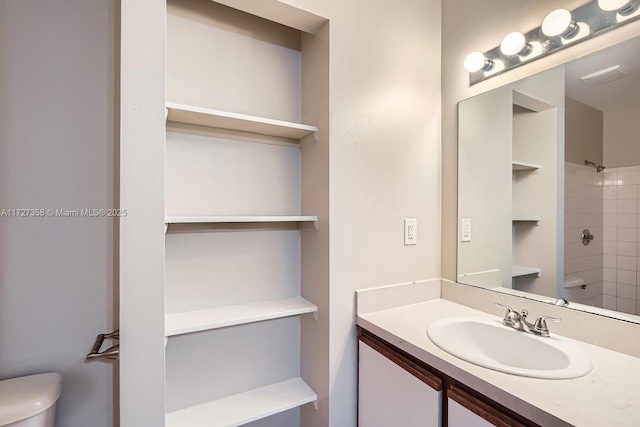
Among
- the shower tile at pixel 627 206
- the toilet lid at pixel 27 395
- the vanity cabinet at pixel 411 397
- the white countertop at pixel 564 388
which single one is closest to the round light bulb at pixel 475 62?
the shower tile at pixel 627 206

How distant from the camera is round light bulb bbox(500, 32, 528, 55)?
1255 mm

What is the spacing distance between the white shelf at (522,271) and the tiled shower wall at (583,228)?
12cm

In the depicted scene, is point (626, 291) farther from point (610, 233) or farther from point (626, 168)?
point (626, 168)

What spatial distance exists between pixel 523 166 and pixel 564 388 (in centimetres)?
91

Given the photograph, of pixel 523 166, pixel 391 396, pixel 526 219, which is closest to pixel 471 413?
pixel 391 396

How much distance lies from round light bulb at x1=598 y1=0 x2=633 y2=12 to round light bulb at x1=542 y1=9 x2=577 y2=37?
0.08m

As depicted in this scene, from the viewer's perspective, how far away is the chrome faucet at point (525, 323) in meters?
1.06

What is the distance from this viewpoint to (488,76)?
4.59 ft

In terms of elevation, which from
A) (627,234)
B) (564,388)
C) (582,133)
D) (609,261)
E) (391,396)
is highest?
(582,133)

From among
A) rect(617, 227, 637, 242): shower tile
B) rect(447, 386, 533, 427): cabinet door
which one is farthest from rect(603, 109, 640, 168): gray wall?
rect(447, 386, 533, 427): cabinet door

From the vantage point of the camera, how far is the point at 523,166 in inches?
50.7

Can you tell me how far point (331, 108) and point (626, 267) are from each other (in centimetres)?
125

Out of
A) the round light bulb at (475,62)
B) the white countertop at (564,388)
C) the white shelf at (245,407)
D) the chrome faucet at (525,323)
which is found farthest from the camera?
the round light bulb at (475,62)

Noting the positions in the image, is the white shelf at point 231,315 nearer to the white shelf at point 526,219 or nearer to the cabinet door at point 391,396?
the cabinet door at point 391,396
